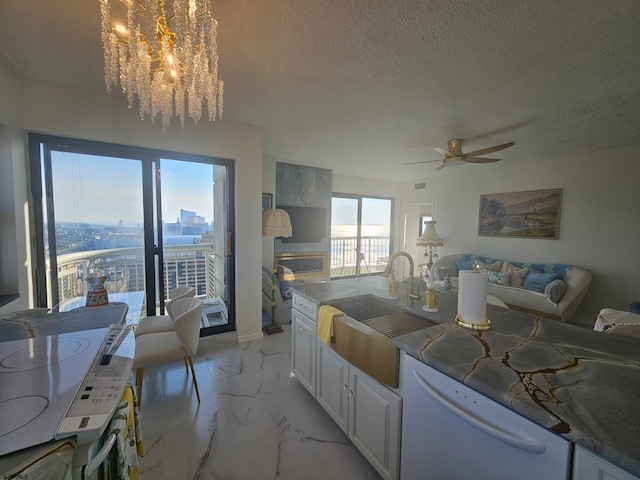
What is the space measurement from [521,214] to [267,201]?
14.5ft

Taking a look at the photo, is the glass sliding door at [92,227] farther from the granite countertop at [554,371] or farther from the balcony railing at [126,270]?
the granite countertop at [554,371]

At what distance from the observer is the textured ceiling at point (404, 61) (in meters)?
1.38

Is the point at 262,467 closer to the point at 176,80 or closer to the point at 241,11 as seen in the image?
the point at 176,80

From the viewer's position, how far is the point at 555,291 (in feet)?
11.3

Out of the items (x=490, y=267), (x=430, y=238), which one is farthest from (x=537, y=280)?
(x=430, y=238)

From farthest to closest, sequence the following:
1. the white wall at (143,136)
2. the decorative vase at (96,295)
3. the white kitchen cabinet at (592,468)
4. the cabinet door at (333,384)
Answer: the white wall at (143,136) < the decorative vase at (96,295) < the cabinet door at (333,384) < the white kitchen cabinet at (592,468)

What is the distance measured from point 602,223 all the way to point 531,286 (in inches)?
50.4

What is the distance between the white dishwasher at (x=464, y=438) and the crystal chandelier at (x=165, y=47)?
6.17 feet

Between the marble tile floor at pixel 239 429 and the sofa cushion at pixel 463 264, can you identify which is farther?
the sofa cushion at pixel 463 264

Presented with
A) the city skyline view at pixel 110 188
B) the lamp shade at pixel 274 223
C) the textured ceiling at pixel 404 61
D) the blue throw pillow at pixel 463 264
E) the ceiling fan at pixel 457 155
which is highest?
the textured ceiling at pixel 404 61

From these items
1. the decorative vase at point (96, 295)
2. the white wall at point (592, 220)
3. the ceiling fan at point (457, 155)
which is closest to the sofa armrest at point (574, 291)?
the white wall at point (592, 220)

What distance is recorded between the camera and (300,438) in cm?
171

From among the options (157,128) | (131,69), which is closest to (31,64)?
(157,128)

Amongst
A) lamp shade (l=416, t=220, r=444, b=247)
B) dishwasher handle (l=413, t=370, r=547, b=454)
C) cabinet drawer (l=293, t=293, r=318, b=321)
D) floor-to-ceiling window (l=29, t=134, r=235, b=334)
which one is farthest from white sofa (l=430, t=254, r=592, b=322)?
floor-to-ceiling window (l=29, t=134, r=235, b=334)
